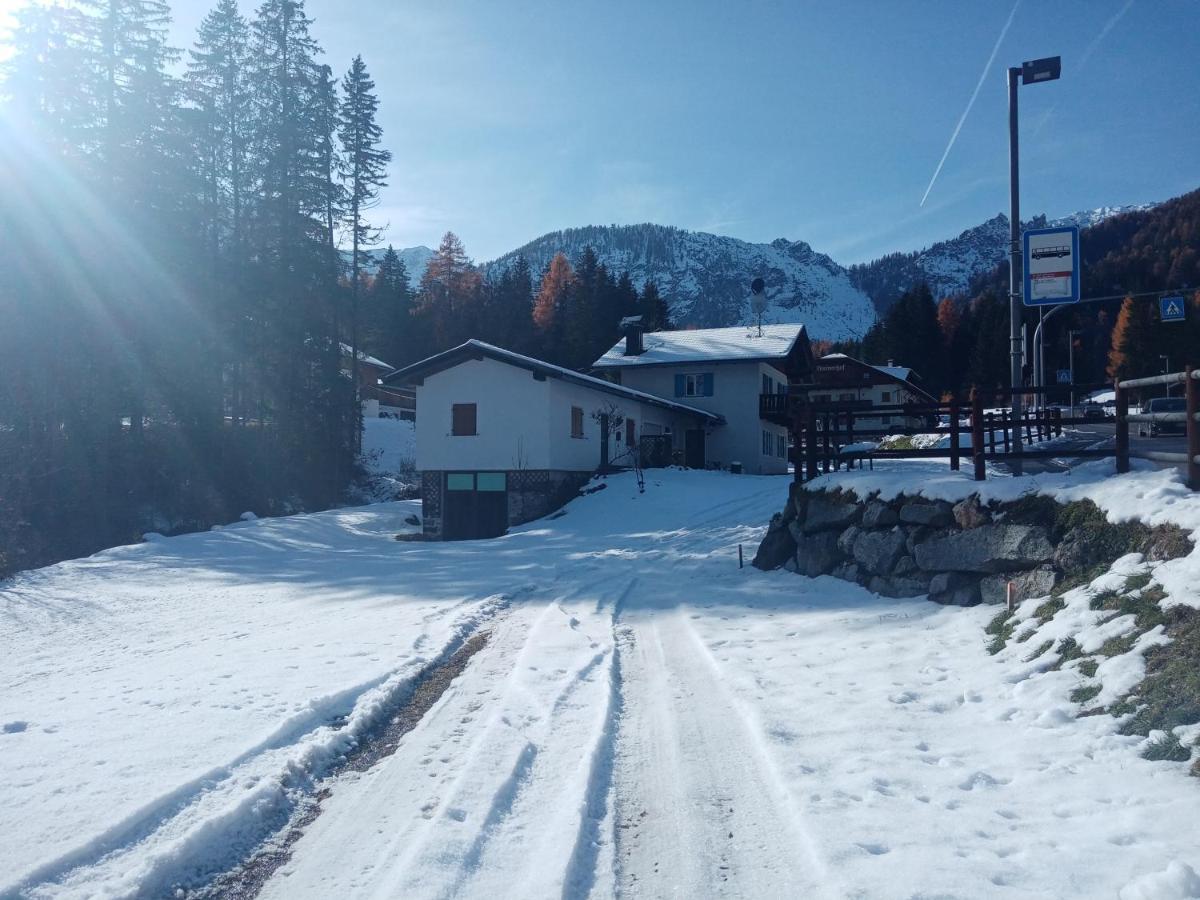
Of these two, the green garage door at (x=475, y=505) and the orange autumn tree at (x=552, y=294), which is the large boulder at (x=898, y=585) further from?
the orange autumn tree at (x=552, y=294)

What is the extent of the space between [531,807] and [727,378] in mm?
37459

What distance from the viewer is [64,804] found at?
4680 mm

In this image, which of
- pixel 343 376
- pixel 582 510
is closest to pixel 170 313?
pixel 343 376

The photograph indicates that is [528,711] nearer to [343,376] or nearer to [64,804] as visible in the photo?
[64,804]

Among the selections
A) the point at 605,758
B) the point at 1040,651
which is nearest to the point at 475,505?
the point at 1040,651

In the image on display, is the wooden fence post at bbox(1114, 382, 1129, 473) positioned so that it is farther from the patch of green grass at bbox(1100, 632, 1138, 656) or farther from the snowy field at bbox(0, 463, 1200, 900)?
the patch of green grass at bbox(1100, 632, 1138, 656)

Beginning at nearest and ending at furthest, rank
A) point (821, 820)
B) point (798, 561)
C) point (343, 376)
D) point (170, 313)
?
point (821, 820), point (798, 561), point (170, 313), point (343, 376)

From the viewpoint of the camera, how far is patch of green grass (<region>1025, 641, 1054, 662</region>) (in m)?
6.95

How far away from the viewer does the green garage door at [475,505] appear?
29.6 metres

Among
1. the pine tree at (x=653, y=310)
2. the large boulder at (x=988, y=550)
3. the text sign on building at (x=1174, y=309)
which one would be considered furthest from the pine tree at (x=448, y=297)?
the large boulder at (x=988, y=550)

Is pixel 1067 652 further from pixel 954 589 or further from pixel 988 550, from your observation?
pixel 954 589

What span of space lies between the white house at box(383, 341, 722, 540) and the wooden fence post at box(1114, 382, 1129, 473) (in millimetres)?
20621

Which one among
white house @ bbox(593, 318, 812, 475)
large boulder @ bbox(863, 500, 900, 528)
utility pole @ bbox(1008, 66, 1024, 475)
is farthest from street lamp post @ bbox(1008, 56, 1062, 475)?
white house @ bbox(593, 318, 812, 475)

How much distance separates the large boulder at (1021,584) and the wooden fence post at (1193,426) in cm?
146
